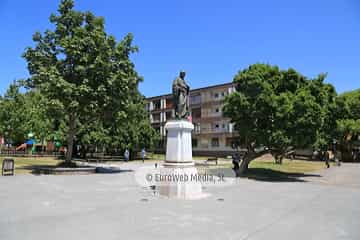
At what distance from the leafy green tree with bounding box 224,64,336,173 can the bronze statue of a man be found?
6.96 meters

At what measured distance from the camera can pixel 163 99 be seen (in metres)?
63.2

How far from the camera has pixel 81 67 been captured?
1678 centimetres

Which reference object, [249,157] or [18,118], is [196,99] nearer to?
[18,118]

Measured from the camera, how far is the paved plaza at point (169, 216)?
5.95 m

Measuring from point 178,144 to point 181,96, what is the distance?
212cm

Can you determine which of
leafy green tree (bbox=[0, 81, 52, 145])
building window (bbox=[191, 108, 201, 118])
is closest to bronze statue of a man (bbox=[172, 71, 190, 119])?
leafy green tree (bbox=[0, 81, 52, 145])

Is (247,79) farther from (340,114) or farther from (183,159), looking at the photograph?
(183,159)

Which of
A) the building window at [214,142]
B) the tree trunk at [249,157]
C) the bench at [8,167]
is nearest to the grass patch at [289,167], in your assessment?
the tree trunk at [249,157]

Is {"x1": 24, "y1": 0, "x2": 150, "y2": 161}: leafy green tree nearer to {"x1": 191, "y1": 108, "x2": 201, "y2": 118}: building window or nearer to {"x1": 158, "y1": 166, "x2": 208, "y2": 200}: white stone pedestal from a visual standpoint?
{"x1": 158, "y1": 166, "x2": 208, "y2": 200}: white stone pedestal

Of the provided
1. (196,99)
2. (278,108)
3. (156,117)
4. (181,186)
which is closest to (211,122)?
(196,99)

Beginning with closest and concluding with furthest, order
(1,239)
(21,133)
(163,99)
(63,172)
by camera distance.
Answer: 1. (1,239)
2. (63,172)
3. (21,133)
4. (163,99)

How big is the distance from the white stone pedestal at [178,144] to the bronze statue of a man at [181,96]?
20.3 inches

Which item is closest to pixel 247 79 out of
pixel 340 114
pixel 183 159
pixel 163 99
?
pixel 340 114

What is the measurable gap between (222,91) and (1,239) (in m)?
48.2
